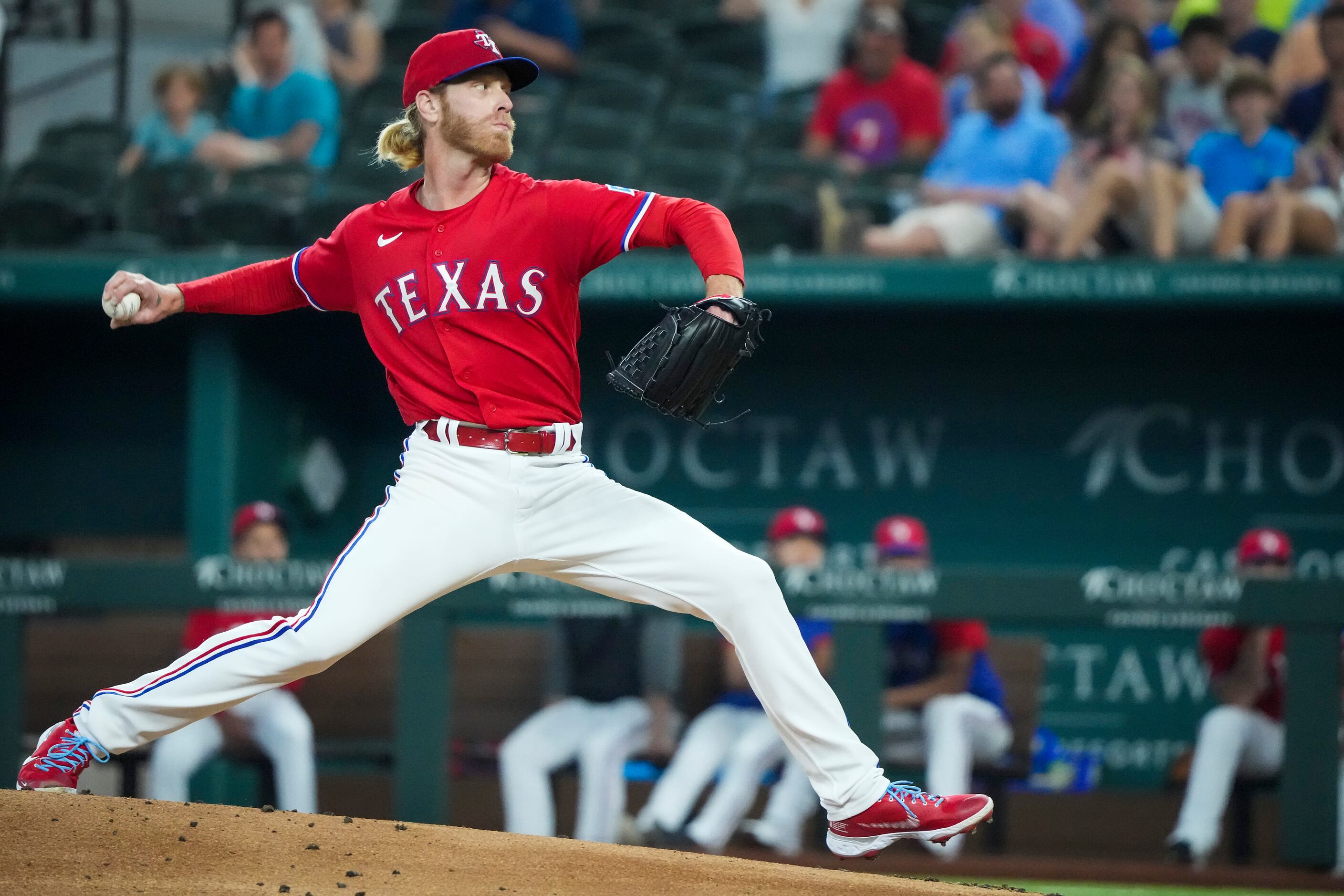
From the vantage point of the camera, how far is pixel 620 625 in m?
5.53

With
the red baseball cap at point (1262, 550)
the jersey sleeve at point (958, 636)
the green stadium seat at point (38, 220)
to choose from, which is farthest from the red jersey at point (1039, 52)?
the green stadium seat at point (38, 220)

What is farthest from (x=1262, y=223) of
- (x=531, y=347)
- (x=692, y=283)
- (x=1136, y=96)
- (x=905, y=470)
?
(x=531, y=347)

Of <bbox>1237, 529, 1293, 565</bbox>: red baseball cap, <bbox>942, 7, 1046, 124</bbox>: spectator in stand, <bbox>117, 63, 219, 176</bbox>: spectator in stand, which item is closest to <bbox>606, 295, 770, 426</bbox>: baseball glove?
<bbox>1237, 529, 1293, 565</bbox>: red baseball cap

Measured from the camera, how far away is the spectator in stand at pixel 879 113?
754 centimetres

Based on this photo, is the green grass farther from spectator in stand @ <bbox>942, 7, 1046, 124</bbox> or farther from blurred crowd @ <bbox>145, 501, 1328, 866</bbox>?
spectator in stand @ <bbox>942, 7, 1046, 124</bbox>

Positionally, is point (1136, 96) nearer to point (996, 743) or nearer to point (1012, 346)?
A: point (1012, 346)

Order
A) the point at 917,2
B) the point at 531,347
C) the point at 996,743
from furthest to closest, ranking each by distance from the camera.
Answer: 1. the point at 917,2
2. the point at 996,743
3. the point at 531,347

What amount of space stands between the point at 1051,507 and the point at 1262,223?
1572 mm

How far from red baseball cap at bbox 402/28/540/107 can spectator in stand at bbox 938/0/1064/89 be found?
505 cm

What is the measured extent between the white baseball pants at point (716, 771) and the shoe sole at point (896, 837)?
1891 millimetres

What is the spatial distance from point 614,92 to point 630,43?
25.5 inches

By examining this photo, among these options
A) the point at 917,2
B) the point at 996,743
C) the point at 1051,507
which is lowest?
the point at 996,743

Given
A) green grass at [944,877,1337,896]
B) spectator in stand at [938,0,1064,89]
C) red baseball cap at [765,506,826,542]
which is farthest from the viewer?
spectator in stand at [938,0,1064,89]

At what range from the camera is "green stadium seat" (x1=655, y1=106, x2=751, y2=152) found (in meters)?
7.64
